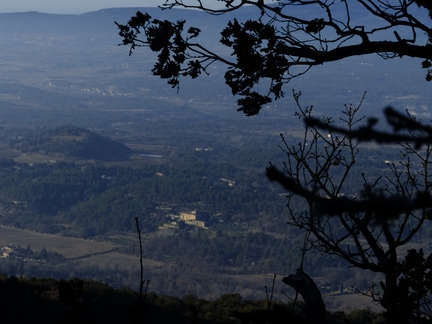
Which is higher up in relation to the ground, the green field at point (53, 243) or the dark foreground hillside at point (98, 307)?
the dark foreground hillside at point (98, 307)

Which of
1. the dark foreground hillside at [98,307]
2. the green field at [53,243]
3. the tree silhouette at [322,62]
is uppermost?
the tree silhouette at [322,62]

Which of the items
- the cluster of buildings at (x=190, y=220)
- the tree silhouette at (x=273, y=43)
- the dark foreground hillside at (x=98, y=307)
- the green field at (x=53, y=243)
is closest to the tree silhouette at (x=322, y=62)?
the tree silhouette at (x=273, y=43)

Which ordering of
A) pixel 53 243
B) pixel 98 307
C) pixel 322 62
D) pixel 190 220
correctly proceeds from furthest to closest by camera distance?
pixel 190 220 → pixel 53 243 → pixel 98 307 → pixel 322 62

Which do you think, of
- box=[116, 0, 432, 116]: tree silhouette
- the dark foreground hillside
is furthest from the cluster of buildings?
box=[116, 0, 432, 116]: tree silhouette

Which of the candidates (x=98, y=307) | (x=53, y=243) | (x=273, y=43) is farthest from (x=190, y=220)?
(x=273, y=43)

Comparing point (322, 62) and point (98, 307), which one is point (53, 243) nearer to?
point (98, 307)

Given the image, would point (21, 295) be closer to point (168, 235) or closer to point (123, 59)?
point (168, 235)

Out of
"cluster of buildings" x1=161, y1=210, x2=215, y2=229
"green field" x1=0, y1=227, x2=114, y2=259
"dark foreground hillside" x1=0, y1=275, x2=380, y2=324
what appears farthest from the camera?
"cluster of buildings" x1=161, y1=210, x2=215, y2=229

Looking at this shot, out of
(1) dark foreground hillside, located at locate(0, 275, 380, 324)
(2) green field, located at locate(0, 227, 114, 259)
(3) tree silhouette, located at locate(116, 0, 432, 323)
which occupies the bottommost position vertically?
(2) green field, located at locate(0, 227, 114, 259)

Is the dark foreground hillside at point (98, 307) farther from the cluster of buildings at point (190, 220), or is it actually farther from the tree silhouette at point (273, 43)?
the cluster of buildings at point (190, 220)

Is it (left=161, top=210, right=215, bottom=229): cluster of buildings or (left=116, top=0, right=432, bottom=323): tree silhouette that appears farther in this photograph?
(left=161, top=210, right=215, bottom=229): cluster of buildings

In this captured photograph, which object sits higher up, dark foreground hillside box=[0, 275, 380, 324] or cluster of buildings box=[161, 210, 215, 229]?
dark foreground hillside box=[0, 275, 380, 324]

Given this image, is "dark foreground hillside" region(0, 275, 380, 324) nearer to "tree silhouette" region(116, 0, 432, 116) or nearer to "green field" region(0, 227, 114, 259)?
"tree silhouette" region(116, 0, 432, 116)

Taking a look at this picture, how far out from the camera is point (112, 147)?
198 ft
